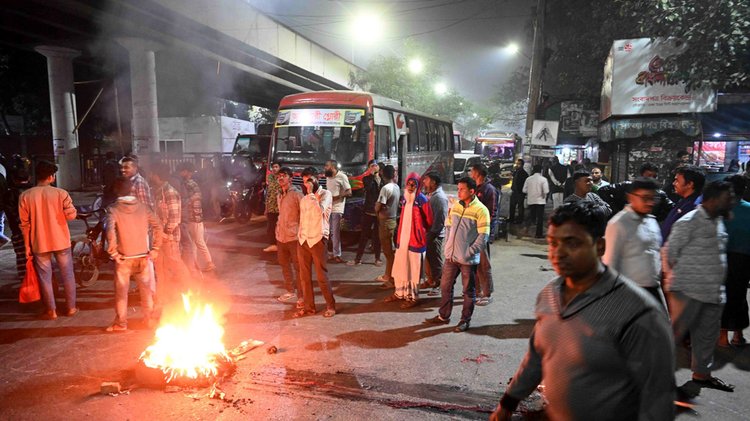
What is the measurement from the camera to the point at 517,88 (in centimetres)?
3347

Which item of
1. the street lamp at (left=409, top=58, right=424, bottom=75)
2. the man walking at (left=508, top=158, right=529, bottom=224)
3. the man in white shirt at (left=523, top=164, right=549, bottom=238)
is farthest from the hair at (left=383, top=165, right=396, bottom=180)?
the street lamp at (left=409, top=58, right=424, bottom=75)

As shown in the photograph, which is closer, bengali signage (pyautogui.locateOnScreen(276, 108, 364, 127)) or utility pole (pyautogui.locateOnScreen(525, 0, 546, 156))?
bengali signage (pyautogui.locateOnScreen(276, 108, 364, 127))

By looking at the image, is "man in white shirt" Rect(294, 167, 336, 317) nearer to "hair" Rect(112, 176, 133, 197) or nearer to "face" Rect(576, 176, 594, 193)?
"hair" Rect(112, 176, 133, 197)

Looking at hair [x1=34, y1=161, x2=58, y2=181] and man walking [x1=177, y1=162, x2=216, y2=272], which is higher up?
hair [x1=34, y1=161, x2=58, y2=181]

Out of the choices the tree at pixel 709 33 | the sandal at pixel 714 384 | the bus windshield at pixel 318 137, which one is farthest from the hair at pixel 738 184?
the bus windshield at pixel 318 137

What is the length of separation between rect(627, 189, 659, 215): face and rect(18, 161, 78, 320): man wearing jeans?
613cm

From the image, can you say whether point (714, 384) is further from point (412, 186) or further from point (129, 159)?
point (129, 159)

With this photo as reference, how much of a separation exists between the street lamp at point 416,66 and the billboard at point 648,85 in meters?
28.7

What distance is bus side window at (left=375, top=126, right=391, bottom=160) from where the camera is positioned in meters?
12.1

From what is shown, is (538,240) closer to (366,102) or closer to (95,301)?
(366,102)

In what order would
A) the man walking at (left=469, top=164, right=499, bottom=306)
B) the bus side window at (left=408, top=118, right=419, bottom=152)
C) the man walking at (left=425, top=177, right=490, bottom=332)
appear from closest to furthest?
the man walking at (left=425, top=177, right=490, bottom=332)
the man walking at (left=469, top=164, right=499, bottom=306)
the bus side window at (left=408, top=118, right=419, bottom=152)

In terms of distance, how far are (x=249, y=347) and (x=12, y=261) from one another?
21.4 ft

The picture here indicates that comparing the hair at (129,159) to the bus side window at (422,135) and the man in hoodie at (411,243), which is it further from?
the bus side window at (422,135)

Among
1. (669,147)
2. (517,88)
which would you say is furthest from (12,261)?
(517,88)
